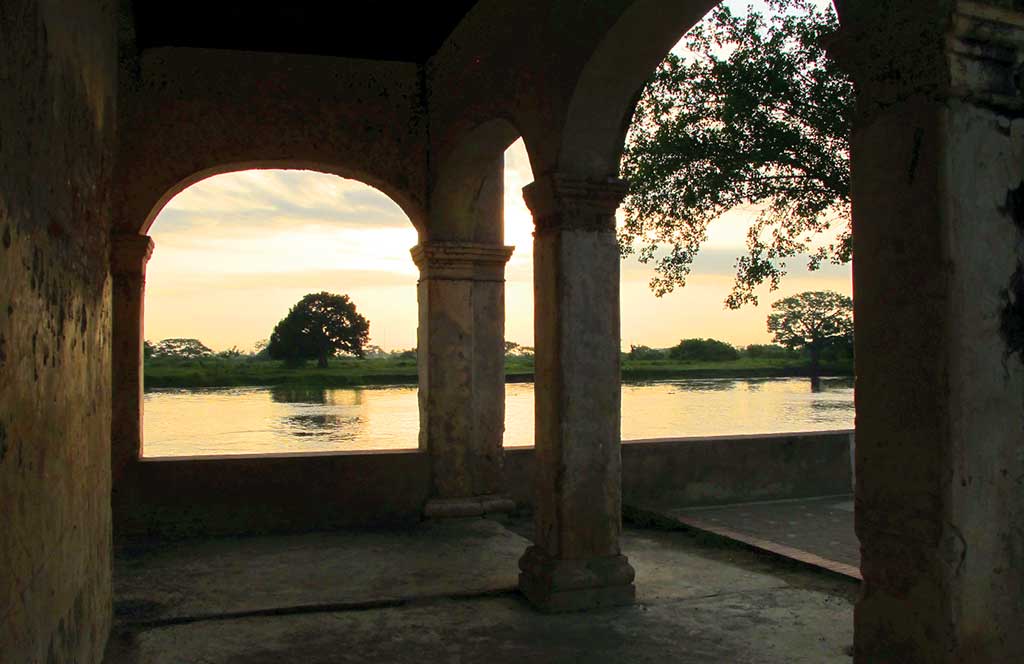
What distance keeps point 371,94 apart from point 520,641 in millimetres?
5058

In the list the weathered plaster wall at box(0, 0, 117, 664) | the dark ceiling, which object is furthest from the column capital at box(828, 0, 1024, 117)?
the dark ceiling

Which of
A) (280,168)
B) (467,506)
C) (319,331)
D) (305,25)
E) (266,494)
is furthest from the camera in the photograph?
(319,331)

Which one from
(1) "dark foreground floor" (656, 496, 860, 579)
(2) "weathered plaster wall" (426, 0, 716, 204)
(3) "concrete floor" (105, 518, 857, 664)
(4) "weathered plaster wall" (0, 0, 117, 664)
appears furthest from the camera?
(1) "dark foreground floor" (656, 496, 860, 579)

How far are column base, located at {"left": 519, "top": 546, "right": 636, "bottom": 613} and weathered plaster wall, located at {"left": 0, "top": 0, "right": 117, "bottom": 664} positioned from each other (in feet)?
7.20

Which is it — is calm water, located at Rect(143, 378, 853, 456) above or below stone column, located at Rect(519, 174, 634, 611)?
below

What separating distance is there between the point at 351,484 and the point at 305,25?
3.70 metres

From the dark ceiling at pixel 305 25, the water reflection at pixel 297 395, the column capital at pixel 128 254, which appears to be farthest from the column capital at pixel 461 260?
the water reflection at pixel 297 395

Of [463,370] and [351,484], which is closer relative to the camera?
[351,484]

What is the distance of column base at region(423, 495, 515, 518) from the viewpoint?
7293 mm

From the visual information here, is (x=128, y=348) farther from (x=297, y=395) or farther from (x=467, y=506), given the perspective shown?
(x=297, y=395)

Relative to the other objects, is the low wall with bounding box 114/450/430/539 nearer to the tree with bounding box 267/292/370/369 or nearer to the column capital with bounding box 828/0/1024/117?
the column capital with bounding box 828/0/1024/117

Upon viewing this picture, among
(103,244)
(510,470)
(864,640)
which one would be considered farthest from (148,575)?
(864,640)

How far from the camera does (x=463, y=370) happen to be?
768 centimetres

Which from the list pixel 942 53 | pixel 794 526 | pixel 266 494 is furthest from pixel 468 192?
pixel 942 53
